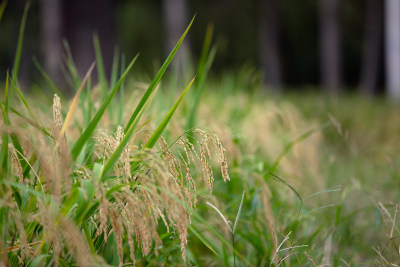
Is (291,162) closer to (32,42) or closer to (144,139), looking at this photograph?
(144,139)

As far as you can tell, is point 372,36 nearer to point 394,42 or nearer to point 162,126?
point 394,42

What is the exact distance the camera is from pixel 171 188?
115 centimetres

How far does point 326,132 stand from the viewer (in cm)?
508

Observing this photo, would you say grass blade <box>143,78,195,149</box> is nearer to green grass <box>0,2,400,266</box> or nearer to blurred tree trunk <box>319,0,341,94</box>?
green grass <box>0,2,400,266</box>

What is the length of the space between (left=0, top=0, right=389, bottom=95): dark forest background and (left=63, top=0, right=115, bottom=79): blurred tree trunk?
0.6 inches

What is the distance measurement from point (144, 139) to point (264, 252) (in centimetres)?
66

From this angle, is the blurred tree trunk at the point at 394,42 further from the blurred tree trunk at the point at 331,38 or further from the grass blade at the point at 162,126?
the grass blade at the point at 162,126

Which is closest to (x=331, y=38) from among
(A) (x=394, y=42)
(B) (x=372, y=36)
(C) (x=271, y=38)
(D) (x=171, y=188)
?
(B) (x=372, y=36)

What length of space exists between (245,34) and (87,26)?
21757 mm

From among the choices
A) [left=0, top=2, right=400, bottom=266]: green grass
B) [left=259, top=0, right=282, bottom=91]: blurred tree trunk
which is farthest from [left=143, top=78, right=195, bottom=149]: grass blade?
[left=259, top=0, right=282, bottom=91]: blurred tree trunk

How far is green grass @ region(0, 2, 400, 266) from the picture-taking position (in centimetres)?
115

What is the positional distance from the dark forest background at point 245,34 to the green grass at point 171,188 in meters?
3.32

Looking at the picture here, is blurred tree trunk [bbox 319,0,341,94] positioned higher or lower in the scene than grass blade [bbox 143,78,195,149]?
lower

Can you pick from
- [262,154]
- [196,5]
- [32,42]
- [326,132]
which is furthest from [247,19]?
[262,154]
